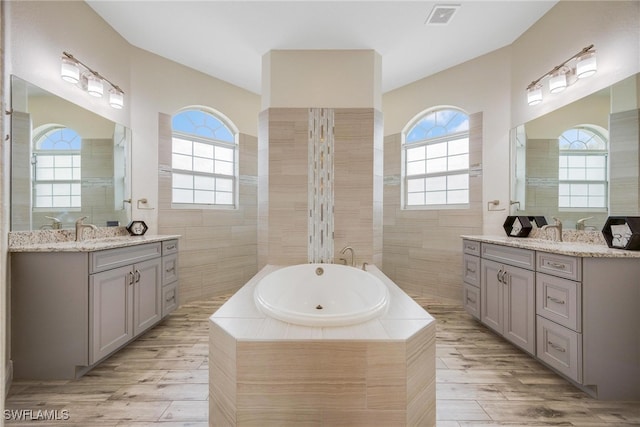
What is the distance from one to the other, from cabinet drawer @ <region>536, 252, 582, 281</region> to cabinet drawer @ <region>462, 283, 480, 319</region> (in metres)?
0.77

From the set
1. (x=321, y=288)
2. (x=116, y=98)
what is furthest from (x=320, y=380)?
(x=116, y=98)

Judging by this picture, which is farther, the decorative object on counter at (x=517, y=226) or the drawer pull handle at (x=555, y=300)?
the decorative object on counter at (x=517, y=226)

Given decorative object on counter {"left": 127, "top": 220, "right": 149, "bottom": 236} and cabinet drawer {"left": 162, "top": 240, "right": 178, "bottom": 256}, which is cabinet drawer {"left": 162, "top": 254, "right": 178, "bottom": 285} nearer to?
cabinet drawer {"left": 162, "top": 240, "right": 178, "bottom": 256}

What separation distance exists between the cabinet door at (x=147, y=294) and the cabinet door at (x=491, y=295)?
2911 millimetres

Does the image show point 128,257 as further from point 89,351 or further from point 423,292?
point 423,292

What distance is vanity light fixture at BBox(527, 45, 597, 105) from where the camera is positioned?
203 centimetres

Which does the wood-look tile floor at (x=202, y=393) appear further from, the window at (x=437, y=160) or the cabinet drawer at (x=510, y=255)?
the window at (x=437, y=160)

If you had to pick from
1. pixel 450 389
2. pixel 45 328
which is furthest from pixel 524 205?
pixel 45 328

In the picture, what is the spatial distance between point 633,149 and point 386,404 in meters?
2.23

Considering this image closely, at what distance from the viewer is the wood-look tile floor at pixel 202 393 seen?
1.46 metres

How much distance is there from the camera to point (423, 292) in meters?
3.40

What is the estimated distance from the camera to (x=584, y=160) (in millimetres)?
2070

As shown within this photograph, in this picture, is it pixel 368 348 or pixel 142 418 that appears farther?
pixel 142 418

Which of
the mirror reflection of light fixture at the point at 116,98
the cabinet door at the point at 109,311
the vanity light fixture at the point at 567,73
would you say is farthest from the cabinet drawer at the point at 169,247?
the vanity light fixture at the point at 567,73
